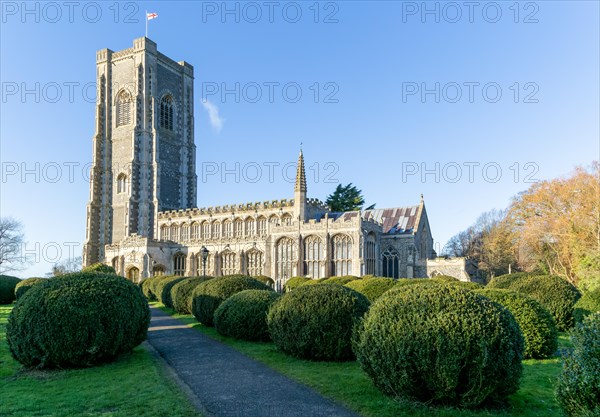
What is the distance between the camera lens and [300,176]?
43.1 m

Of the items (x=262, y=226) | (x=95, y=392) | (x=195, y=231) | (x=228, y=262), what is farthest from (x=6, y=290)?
(x=95, y=392)

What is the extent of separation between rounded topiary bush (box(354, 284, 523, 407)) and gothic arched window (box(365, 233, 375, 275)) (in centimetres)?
3223

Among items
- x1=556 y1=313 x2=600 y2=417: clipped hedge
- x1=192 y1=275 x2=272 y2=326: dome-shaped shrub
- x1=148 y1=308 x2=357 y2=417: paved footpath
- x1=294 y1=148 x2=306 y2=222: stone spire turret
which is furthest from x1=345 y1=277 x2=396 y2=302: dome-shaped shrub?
x1=294 y1=148 x2=306 y2=222: stone spire turret

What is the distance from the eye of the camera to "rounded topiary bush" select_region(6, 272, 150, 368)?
34.1 feet

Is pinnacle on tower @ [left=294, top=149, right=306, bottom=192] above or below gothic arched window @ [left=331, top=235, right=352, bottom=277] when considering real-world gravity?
above

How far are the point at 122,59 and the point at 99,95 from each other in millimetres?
5963

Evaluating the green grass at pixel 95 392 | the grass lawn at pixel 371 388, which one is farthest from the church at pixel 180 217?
the green grass at pixel 95 392

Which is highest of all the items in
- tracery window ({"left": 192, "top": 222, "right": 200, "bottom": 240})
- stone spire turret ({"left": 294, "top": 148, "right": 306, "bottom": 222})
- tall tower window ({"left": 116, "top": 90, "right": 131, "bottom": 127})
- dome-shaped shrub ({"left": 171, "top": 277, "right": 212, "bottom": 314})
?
tall tower window ({"left": 116, "top": 90, "right": 131, "bottom": 127})

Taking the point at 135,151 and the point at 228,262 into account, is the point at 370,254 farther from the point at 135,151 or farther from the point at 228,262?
the point at 135,151

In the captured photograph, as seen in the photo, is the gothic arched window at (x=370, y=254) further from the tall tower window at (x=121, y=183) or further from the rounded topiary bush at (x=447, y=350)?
the tall tower window at (x=121, y=183)

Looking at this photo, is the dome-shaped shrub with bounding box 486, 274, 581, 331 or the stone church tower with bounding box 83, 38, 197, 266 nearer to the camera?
the dome-shaped shrub with bounding box 486, 274, 581, 331

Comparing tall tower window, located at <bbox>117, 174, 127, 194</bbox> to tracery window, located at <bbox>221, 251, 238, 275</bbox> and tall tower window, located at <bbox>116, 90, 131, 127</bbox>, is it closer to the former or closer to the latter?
tall tower window, located at <bbox>116, 90, 131, 127</bbox>

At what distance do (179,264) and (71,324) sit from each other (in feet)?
139

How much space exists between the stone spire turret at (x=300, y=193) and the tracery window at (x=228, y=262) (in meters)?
9.52
